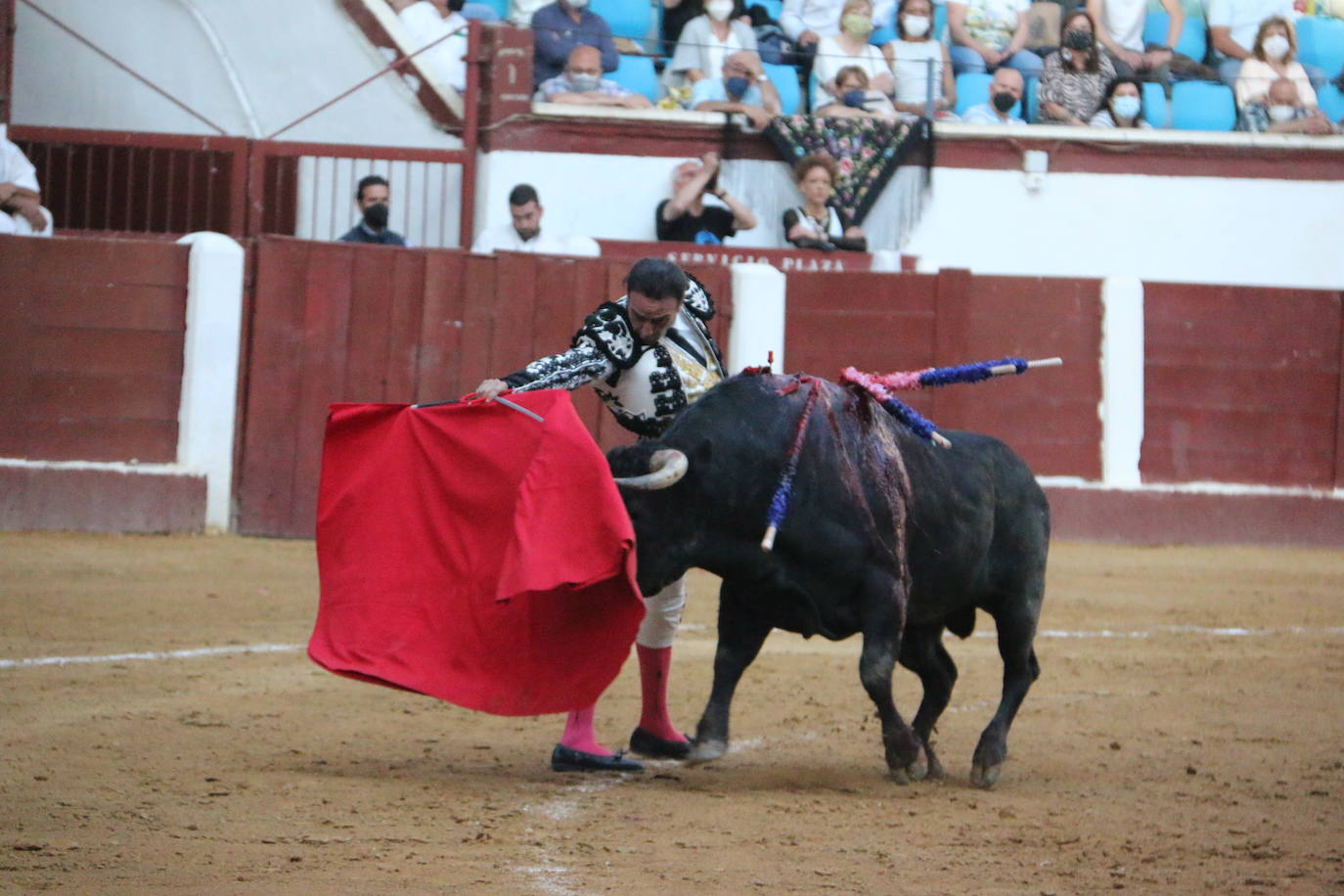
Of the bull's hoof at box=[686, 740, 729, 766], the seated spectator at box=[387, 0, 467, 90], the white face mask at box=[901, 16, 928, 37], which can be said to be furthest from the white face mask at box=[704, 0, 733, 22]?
the bull's hoof at box=[686, 740, 729, 766]

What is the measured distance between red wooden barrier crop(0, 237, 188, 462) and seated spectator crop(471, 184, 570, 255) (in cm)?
145

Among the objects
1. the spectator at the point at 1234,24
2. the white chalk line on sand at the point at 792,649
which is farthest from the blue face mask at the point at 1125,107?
the white chalk line on sand at the point at 792,649

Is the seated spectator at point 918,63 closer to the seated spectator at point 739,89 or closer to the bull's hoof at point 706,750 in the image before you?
the seated spectator at point 739,89

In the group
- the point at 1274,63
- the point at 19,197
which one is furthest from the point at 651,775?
the point at 1274,63

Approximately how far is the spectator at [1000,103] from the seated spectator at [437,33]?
2.93 metres

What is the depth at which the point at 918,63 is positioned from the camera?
408 inches

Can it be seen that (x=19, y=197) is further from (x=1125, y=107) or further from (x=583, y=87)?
(x=1125, y=107)

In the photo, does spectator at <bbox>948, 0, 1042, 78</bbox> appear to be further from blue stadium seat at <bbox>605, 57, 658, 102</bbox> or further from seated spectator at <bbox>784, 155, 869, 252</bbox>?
blue stadium seat at <bbox>605, 57, 658, 102</bbox>

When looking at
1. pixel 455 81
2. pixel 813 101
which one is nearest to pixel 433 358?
pixel 455 81

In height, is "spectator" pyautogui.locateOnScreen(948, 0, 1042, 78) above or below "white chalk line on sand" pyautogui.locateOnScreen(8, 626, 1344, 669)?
above

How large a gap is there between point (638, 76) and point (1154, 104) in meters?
3.16

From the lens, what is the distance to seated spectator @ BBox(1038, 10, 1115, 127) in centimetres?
1044

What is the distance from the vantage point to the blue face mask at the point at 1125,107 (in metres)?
10.5

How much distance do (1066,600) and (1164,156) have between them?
4.11 metres
